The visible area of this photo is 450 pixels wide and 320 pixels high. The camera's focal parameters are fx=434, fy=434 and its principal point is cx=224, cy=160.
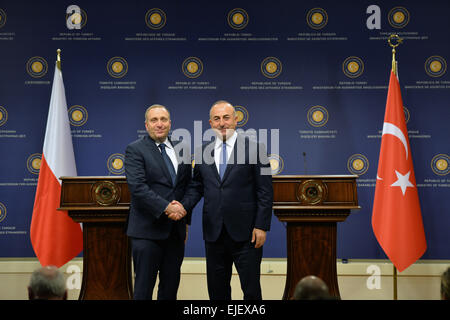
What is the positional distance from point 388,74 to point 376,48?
281 mm

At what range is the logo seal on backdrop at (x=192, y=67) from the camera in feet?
14.1

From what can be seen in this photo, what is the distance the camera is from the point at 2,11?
14.4 ft

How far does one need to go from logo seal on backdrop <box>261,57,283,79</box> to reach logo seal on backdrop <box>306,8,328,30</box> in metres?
0.50

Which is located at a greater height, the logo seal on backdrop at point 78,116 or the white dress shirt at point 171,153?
the logo seal on backdrop at point 78,116

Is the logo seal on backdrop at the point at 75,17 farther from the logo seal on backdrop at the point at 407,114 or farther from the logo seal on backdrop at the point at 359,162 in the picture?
the logo seal on backdrop at the point at 407,114

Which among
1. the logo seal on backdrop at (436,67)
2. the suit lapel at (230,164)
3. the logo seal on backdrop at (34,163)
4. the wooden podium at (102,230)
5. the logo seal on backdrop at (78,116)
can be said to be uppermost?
the logo seal on backdrop at (436,67)

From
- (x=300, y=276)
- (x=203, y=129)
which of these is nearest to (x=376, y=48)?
(x=203, y=129)

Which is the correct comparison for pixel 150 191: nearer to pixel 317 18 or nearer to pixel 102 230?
pixel 102 230

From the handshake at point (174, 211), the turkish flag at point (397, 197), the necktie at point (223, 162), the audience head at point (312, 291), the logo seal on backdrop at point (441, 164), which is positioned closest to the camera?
the audience head at point (312, 291)

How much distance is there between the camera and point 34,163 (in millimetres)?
4277

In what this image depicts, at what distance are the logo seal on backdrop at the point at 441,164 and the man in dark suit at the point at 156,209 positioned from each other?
262 cm

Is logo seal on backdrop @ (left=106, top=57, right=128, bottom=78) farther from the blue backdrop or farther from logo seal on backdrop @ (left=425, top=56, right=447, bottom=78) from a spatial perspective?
logo seal on backdrop @ (left=425, top=56, right=447, bottom=78)

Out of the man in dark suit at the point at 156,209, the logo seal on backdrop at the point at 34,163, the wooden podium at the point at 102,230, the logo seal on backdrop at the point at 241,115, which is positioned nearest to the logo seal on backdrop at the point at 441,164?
the logo seal on backdrop at the point at 241,115

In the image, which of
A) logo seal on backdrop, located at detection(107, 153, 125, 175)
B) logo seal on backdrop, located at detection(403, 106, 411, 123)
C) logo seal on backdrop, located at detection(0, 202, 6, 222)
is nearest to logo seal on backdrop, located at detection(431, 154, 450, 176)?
logo seal on backdrop, located at detection(403, 106, 411, 123)
